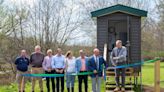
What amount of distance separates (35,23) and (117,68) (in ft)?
64.6

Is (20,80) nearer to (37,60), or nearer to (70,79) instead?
(37,60)

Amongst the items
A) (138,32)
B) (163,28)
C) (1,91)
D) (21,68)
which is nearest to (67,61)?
(21,68)

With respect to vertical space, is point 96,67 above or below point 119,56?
below

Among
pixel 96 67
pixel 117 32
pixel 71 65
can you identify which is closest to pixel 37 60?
pixel 71 65

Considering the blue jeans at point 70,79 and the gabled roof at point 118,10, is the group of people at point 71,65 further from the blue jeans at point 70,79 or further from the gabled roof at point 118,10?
the gabled roof at point 118,10

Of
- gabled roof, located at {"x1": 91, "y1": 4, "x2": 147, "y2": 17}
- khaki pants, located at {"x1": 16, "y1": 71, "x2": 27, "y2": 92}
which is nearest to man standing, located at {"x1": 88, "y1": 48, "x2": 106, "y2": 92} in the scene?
khaki pants, located at {"x1": 16, "y1": 71, "x2": 27, "y2": 92}

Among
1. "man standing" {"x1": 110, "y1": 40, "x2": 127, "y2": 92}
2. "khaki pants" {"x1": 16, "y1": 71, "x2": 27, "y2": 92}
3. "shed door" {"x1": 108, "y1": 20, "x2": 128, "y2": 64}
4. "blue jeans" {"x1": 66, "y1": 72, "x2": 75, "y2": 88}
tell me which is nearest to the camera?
"man standing" {"x1": 110, "y1": 40, "x2": 127, "y2": 92}

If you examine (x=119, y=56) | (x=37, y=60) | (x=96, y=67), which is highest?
(x=119, y=56)

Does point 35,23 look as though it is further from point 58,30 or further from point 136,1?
point 136,1

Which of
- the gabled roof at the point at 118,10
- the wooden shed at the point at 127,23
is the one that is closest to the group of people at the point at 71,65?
the wooden shed at the point at 127,23

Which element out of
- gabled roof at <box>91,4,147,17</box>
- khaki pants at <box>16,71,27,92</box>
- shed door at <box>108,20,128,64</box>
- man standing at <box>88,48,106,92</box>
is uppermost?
gabled roof at <box>91,4,147,17</box>

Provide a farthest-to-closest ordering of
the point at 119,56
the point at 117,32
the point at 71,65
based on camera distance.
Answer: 1. the point at 117,32
2. the point at 71,65
3. the point at 119,56

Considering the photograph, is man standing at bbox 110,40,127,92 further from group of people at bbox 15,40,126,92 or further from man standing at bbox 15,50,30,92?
man standing at bbox 15,50,30,92

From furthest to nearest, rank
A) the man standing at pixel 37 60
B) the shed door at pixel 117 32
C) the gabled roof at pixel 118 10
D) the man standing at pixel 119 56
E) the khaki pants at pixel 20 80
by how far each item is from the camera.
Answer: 1. the shed door at pixel 117 32
2. the gabled roof at pixel 118 10
3. the khaki pants at pixel 20 80
4. the man standing at pixel 37 60
5. the man standing at pixel 119 56
